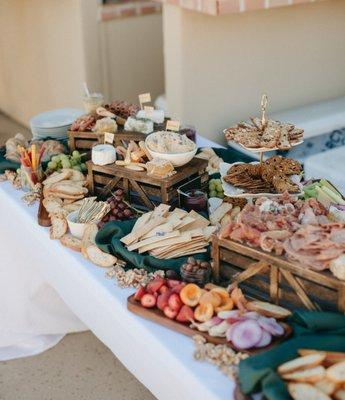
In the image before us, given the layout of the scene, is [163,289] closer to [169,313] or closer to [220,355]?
[169,313]

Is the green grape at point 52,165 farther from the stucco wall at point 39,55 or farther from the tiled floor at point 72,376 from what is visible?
the stucco wall at point 39,55

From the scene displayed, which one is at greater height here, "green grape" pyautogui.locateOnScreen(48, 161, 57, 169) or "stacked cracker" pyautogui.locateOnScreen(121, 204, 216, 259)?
"green grape" pyautogui.locateOnScreen(48, 161, 57, 169)

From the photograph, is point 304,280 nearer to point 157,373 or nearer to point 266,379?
point 266,379

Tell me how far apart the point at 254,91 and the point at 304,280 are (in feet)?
8.77

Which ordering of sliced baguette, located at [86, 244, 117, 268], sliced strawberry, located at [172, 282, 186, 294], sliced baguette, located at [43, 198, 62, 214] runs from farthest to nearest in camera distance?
1. sliced baguette, located at [43, 198, 62, 214]
2. sliced baguette, located at [86, 244, 117, 268]
3. sliced strawberry, located at [172, 282, 186, 294]

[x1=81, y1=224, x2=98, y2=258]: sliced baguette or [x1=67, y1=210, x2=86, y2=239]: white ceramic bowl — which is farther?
[x1=67, y1=210, x2=86, y2=239]: white ceramic bowl

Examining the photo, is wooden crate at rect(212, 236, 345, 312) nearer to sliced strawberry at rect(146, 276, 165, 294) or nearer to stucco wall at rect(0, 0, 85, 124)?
sliced strawberry at rect(146, 276, 165, 294)

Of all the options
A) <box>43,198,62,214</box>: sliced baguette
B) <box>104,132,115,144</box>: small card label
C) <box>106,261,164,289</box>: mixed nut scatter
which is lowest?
<box>106,261,164,289</box>: mixed nut scatter

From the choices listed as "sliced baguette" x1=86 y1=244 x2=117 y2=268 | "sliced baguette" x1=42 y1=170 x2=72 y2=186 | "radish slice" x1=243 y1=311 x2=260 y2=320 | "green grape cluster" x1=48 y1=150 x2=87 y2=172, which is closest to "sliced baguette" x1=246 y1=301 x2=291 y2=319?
"radish slice" x1=243 y1=311 x2=260 y2=320

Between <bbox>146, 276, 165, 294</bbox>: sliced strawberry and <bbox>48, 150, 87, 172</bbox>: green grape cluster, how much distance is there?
103cm

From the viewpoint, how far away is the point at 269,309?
6.03 feet

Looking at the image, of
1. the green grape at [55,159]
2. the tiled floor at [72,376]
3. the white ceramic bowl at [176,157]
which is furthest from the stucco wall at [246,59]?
the tiled floor at [72,376]

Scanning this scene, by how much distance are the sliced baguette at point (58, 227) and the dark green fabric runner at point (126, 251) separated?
0.21 meters

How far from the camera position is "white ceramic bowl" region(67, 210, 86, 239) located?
2.41 meters
